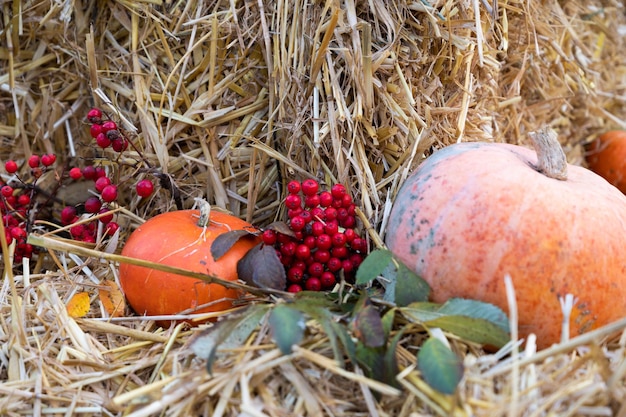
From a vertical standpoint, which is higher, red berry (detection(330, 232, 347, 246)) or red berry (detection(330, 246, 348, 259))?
red berry (detection(330, 232, 347, 246))

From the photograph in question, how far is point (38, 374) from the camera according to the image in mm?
1240

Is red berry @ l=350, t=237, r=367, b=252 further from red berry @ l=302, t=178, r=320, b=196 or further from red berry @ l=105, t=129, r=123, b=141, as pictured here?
red berry @ l=105, t=129, r=123, b=141

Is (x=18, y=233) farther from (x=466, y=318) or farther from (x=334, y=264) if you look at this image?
(x=466, y=318)

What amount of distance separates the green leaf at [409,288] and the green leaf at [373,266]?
0.05m

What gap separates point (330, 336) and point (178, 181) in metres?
0.92

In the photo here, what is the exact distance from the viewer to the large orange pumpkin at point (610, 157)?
2.32 meters

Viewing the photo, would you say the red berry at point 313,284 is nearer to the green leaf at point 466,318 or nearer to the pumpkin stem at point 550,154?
the green leaf at point 466,318

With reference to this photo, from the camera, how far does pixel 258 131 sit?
177 cm

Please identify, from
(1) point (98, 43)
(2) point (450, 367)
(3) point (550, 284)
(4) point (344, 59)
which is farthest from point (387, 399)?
(1) point (98, 43)

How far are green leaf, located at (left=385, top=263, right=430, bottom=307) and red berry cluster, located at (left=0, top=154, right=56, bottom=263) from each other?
3.54 feet

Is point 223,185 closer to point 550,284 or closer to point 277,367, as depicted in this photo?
point 277,367

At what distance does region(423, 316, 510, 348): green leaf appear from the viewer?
3.77 ft

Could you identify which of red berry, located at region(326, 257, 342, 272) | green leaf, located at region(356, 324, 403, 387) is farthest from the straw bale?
red berry, located at region(326, 257, 342, 272)

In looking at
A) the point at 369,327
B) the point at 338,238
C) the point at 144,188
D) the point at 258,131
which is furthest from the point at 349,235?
the point at 144,188
